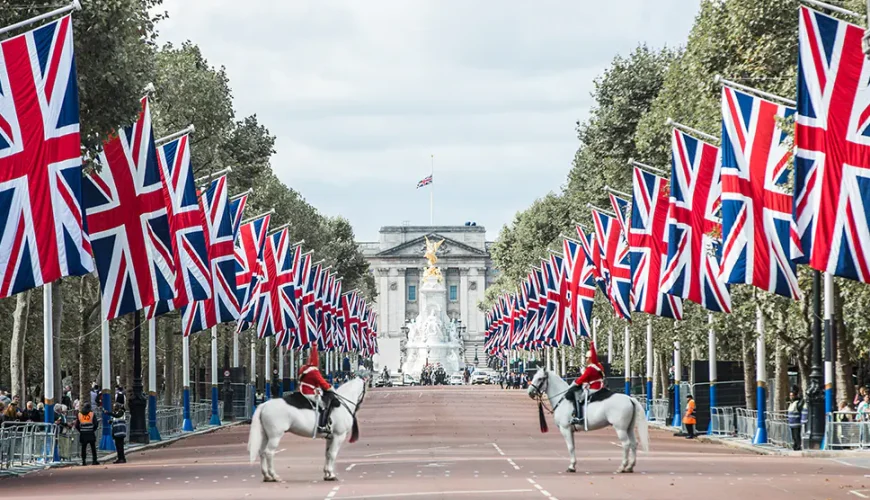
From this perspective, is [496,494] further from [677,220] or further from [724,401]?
[724,401]

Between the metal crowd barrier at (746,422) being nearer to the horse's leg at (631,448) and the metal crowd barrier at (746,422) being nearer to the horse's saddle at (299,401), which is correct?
the horse's leg at (631,448)

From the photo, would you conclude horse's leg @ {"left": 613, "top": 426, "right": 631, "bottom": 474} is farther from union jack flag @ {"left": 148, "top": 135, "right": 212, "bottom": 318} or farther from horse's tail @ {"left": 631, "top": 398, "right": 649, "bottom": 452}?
union jack flag @ {"left": 148, "top": 135, "right": 212, "bottom": 318}

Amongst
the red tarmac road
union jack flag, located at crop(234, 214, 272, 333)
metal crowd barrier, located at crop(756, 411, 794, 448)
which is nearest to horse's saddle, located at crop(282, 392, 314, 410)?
the red tarmac road

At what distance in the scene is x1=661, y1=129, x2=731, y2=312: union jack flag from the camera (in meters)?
40.2

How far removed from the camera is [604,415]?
33.3 meters

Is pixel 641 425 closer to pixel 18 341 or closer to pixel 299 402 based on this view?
pixel 299 402

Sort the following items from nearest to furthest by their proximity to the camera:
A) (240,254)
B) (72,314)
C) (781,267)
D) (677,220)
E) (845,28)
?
(845,28) → (781,267) → (677,220) → (240,254) → (72,314)

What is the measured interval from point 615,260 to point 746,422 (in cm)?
730

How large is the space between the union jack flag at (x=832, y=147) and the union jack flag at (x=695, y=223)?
14.3 metres

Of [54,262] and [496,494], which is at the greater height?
[54,262]

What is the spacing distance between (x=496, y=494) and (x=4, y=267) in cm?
888

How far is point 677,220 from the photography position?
41.4 meters

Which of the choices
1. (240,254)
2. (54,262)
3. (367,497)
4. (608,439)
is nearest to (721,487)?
(367,497)

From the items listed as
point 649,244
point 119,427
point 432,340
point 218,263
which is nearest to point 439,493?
point 119,427
